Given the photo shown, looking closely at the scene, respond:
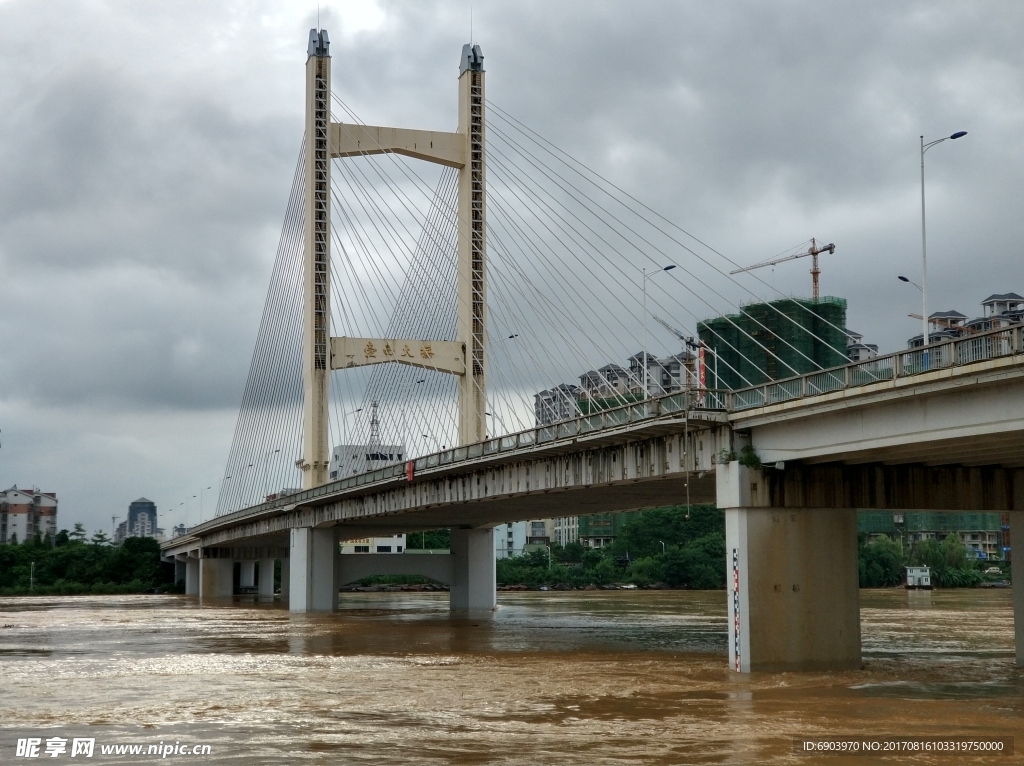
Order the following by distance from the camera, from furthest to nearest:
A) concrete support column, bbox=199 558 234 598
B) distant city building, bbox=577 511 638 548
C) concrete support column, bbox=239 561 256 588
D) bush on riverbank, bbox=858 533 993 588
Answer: distant city building, bbox=577 511 638 548 → concrete support column, bbox=239 561 256 588 → bush on riverbank, bbox=858 533 993 588 → concrete support column, bbox=199 558 234 598

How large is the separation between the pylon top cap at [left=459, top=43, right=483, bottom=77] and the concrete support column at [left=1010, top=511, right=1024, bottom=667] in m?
34.2

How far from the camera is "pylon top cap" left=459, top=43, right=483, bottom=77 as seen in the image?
59.9m

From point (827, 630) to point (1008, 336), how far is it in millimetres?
11059

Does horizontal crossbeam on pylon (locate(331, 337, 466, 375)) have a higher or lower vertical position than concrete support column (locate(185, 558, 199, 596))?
higher

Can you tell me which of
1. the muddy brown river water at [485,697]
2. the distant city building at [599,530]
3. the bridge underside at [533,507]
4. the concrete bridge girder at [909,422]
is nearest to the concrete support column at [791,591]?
the muddy brown river water at [485,697]

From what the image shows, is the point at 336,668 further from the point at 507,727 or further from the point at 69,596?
the point at 69,596

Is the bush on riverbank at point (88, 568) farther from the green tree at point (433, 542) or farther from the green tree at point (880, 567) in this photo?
the green tree at point (880, 567)

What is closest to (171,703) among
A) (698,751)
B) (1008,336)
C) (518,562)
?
(698,751)

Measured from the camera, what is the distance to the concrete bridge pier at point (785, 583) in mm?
31828

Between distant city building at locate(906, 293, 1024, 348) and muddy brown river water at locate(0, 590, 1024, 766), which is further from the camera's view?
distant city building at locate(906, 293, 1024, 348)

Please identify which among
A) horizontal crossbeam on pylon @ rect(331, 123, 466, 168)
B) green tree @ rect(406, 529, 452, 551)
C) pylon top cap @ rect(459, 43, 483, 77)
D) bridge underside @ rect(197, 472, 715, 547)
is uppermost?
pylon top cap @ rect(459, 43, 483, 77)

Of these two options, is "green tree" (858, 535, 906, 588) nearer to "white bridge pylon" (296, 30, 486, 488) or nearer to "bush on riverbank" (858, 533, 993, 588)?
"bush on riverbank" (858, 533, 993, 588)

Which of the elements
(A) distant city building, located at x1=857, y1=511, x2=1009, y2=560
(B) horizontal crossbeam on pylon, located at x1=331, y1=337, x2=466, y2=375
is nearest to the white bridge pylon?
(B) horizontal crossbeam on pylon, located at x1=331, y1=337, x2=466, y2=375

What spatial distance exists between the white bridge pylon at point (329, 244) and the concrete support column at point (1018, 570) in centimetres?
2761
